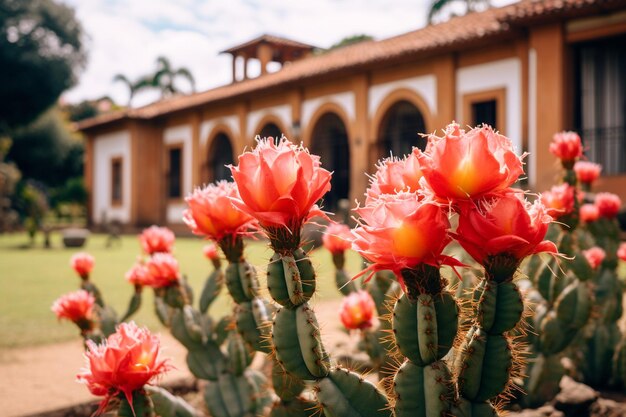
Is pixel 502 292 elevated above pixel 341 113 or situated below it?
below

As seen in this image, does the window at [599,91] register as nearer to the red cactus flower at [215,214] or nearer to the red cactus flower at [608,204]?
the red cactus flower at [608,204]

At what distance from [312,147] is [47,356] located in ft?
49.9

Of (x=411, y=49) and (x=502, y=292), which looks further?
(x=411, y=49)

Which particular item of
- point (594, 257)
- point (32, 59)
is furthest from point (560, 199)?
point (32, 59)

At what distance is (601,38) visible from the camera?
1219 centimetres

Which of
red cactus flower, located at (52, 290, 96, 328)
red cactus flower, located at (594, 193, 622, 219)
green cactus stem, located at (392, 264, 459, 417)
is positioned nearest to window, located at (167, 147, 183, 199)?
red cactus flower, located at (594, 193, 622, 219)

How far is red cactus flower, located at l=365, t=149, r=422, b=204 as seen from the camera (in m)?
1.34

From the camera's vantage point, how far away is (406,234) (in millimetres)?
1121

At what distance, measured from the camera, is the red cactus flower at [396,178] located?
1343 mm

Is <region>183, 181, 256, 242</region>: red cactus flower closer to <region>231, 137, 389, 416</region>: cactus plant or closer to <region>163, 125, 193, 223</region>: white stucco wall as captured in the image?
<region>231, 137, 389, 416</region>: cactus plant

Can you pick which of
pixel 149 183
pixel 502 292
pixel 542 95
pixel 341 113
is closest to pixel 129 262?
pixel 341 113

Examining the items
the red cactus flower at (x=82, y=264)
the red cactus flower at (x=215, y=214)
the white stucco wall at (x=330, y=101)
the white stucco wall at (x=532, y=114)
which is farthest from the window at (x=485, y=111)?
the red cactus flower at (x=215, y=214)

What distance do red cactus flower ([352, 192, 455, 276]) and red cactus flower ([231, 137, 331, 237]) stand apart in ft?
0.63

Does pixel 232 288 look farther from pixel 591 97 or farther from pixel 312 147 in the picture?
pixel 312 147
